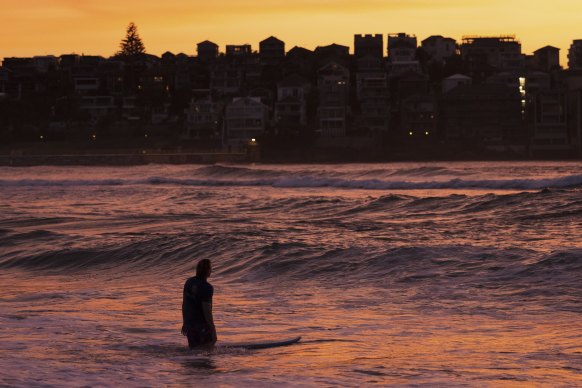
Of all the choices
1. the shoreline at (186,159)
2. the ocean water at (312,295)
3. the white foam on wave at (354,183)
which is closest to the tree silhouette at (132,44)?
the shoreline at (186,159)

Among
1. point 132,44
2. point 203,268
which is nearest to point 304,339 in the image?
point 203,268

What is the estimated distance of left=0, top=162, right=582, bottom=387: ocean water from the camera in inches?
434

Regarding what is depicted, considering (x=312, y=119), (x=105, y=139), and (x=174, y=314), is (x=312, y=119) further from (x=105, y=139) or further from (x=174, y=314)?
(x=174, y=314)

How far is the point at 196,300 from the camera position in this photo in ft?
39.1

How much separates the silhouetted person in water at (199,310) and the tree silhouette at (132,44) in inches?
5441

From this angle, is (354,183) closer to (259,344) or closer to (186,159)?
(259,344)

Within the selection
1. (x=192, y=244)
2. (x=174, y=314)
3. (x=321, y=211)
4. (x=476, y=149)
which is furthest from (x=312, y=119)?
(x=174, y=314)

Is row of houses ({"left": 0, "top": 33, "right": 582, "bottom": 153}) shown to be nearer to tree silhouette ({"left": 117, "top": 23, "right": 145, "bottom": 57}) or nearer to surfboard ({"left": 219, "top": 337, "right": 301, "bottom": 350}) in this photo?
tree silhouette ({"left": 117, "top": 23, "right": 145, "bottom": 57})

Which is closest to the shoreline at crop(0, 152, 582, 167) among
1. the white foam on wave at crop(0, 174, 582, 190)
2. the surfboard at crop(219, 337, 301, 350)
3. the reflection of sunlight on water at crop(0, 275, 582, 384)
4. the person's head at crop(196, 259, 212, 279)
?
the white foam on wave at crop(0, 174, 582, 190)

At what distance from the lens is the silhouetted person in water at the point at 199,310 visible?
1190 centimetres

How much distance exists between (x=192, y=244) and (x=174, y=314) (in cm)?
911

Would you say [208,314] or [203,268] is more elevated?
[203,268]

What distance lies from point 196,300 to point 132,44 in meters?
141

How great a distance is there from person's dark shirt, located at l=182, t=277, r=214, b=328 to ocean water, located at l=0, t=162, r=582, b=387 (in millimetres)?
384
